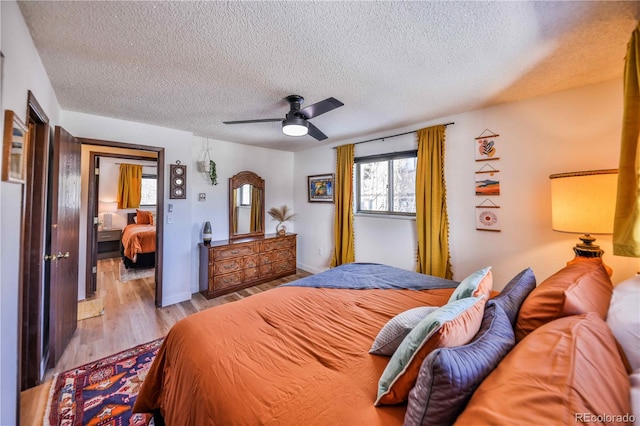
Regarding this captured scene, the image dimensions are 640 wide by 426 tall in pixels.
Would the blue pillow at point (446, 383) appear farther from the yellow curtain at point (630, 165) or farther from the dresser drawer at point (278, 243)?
the dresser drawer at point (278, 243)

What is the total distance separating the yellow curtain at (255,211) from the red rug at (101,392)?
2.43m

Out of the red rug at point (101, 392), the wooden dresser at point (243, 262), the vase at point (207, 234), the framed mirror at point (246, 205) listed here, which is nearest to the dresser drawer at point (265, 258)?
the wooden dresser at point (243, 262)

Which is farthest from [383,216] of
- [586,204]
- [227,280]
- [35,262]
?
[35,262]

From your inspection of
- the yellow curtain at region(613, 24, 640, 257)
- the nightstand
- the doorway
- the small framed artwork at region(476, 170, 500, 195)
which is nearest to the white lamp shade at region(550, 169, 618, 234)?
the yellow curtain at region(613, 24, 640, 257)

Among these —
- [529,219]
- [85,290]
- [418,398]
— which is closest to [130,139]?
[85,290]

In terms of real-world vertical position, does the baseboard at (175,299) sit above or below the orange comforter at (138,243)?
below

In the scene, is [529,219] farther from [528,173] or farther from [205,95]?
[205,95]

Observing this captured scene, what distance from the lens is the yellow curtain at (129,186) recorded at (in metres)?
6.02

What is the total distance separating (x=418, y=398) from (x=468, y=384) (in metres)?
0.15

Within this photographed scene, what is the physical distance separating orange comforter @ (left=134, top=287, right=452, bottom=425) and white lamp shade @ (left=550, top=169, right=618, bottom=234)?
103 centimetres

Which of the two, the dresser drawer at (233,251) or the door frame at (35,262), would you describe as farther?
the dresser drawer at (233,251)

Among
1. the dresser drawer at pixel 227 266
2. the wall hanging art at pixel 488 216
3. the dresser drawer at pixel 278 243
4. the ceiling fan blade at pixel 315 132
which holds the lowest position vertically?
the dresser drawer at pixel 227 266

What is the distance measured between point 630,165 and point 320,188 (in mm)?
3547

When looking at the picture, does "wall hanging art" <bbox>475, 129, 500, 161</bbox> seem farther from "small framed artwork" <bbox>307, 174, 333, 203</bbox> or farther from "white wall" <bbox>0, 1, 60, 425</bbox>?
"white wall" <bbox>0, 1, 60, 425</bbox>
